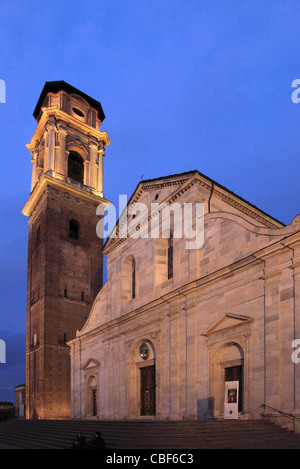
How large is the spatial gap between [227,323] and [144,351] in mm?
7208

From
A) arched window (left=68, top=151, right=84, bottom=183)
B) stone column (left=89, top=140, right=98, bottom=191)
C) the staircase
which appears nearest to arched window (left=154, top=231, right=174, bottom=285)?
the staircase

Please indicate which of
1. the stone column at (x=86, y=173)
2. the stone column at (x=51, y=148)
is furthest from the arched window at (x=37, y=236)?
the stone column at (x=86, y=173)

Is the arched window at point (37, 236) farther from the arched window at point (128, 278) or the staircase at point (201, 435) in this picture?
the staircase at point (201, 435)

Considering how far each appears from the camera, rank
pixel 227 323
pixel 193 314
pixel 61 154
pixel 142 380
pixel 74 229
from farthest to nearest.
Answer: pixel 61 154, pixel 74 229, pixel 142 380, pixel 193 314, pixel 227 323

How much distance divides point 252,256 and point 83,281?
2675 centimetres

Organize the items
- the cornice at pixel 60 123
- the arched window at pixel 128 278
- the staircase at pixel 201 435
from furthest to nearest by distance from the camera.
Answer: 1. the cornice at pixel 60 123
2. the arched window at pixel 128 278
3. the staircase at pixel 201 435

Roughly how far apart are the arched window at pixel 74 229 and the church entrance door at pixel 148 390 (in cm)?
2137

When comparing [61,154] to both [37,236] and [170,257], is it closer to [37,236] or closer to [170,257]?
[37,236]

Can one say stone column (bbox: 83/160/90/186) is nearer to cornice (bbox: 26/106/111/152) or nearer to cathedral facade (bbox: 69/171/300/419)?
cornice (bbox: 26/106/111/152)

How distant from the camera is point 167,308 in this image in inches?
838

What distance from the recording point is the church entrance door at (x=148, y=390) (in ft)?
72.9

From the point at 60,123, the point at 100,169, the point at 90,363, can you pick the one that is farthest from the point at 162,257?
the point at 60,123

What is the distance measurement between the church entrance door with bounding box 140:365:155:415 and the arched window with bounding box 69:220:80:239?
21.4 metres

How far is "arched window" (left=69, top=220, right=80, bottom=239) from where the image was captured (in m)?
42.4
